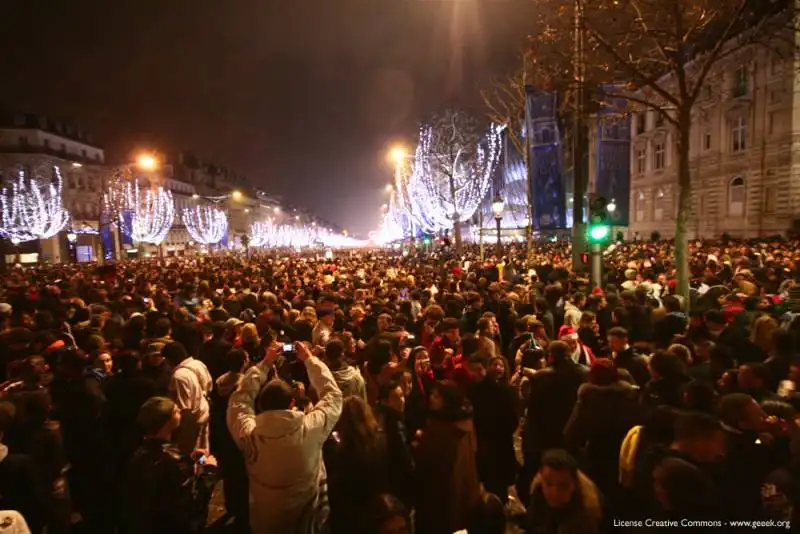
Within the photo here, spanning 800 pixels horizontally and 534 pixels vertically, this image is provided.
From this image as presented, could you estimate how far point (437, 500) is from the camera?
149 inches

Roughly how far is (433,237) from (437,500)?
149 ft

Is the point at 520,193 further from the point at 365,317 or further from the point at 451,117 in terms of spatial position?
the point at 365,317

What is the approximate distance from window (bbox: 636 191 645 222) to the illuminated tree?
23192 millimetres

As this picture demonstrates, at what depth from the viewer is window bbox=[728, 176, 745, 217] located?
127 ft

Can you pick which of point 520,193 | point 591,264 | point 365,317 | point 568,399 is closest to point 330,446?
point 568,399

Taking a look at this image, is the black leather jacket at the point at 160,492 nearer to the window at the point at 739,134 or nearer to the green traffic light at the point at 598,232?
the green traffic light at the point at 598,232

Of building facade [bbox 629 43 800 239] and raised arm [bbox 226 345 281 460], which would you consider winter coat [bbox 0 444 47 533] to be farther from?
building facade [bbox 629 43 800 239]

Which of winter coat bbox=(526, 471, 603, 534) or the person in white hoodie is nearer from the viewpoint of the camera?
winter coat bbox=(526, 471, 603, 534)

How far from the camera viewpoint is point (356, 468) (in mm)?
3551

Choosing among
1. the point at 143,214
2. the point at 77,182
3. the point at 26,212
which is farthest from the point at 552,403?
the point at 77,182

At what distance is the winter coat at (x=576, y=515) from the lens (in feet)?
9.43

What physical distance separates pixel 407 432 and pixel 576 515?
2.27 meters

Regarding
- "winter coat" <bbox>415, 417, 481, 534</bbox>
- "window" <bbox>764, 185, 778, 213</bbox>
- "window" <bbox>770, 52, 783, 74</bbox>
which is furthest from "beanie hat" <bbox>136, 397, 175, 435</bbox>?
"window" <bbox>770, 52, 783, 74</bbox>

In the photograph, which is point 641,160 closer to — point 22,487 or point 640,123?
point 640,123
